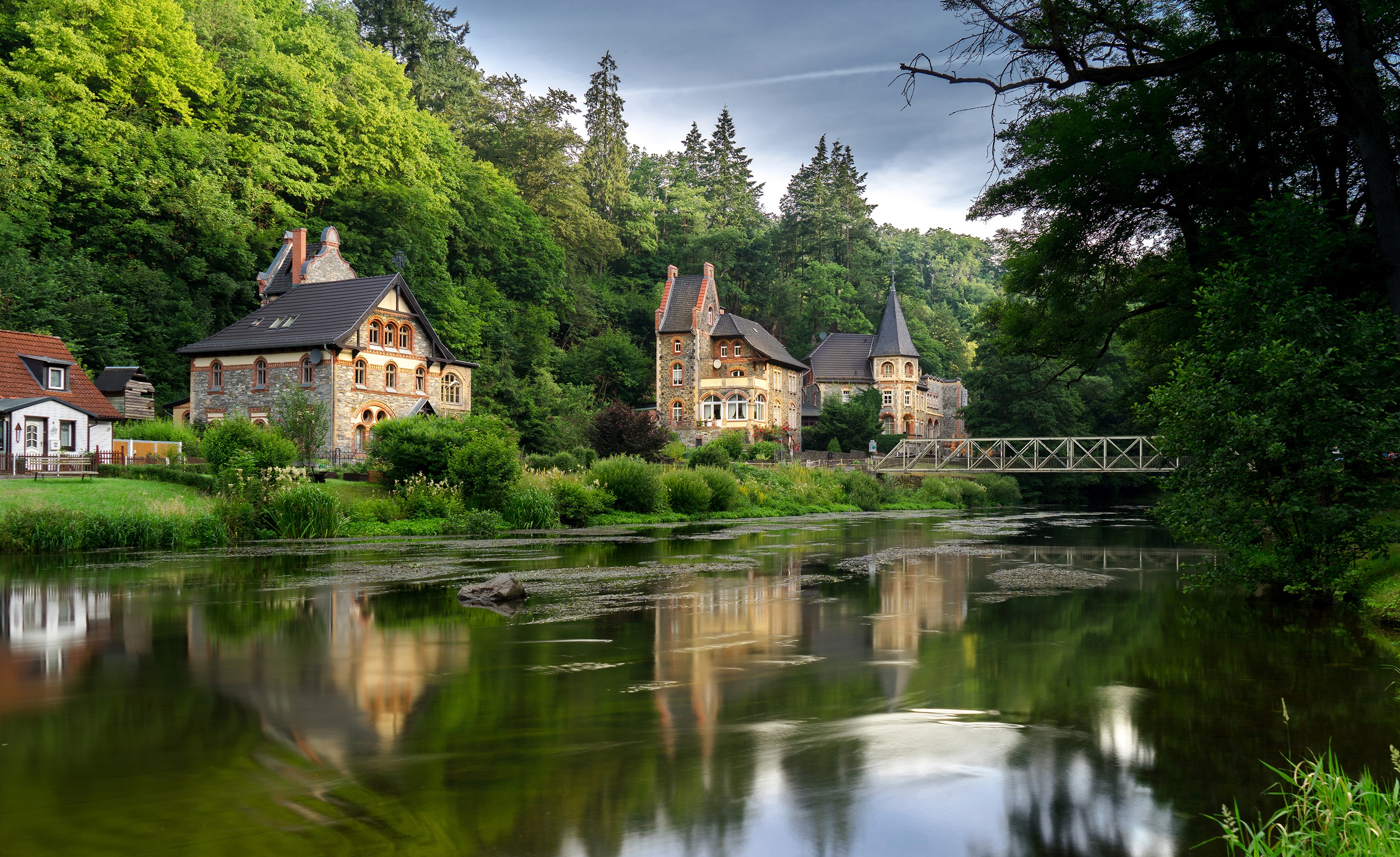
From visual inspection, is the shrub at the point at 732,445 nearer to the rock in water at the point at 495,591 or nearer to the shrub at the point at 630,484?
the shrub at the point at 630,484

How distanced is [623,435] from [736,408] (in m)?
31.3

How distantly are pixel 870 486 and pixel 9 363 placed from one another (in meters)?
42.1

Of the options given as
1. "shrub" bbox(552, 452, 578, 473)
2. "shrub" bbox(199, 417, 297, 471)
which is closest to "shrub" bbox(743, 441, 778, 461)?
"shrub" bbox(552, 452, 578, 473)

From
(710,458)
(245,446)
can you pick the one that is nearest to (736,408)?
(710,458)

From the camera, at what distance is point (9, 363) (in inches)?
1335

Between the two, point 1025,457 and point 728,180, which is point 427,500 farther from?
point 728,180

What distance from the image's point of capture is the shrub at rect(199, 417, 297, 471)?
85.1 feet

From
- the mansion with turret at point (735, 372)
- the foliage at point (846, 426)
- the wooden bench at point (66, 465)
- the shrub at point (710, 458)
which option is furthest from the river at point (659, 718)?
the mansion with turret at point (735, 372)

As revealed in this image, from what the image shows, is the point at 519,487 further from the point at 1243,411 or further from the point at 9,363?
the point at 1243,411

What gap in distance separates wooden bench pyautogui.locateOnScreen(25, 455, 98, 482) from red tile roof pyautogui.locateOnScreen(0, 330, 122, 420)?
5317 mm

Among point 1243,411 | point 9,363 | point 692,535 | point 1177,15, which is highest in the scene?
point 1177,15

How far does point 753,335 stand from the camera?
75562 mm

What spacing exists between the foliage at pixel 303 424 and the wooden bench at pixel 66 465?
743 centimetres

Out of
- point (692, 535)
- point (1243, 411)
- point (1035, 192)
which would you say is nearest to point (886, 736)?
point (1243, 411)
